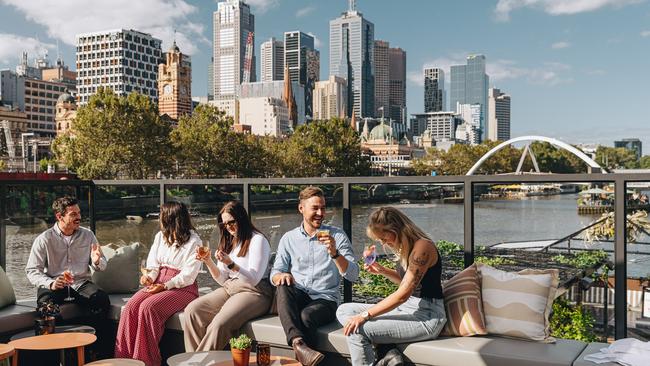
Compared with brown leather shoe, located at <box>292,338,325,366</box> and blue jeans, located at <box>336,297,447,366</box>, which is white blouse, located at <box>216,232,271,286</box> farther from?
blue jeans, located at <box>336,297,447,366</box>

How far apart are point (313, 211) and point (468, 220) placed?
94cm

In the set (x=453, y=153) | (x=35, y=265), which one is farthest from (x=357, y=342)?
(x=453, y=153)

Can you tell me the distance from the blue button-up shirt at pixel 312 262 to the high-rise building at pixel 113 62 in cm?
13151

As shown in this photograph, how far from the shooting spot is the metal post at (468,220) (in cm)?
371

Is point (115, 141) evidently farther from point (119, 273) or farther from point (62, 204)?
point (62, 204)

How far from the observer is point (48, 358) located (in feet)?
13.4

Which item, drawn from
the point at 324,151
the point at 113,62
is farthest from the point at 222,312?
the point at 113,62

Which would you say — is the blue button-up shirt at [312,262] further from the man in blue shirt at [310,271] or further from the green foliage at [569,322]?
the green foliage at [569,322]

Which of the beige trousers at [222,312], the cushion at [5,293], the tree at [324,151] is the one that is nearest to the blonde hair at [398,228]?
the beige trousers at [222,312]

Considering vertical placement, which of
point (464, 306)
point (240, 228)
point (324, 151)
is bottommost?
point (464, 306)

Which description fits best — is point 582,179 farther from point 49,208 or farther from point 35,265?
point 49,208

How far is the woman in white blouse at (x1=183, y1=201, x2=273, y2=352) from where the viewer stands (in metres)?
3.70

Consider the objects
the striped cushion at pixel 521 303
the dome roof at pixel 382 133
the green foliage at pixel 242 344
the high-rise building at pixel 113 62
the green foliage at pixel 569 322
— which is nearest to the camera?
the green foliage at pixel 242 344

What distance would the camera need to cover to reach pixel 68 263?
14.5 ft
